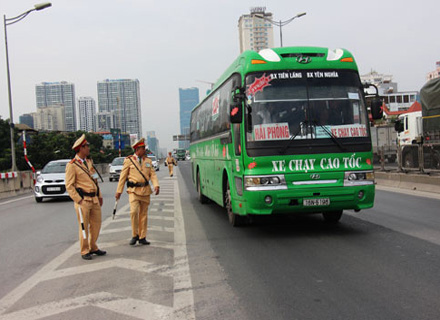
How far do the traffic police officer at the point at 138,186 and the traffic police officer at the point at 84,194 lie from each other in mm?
683

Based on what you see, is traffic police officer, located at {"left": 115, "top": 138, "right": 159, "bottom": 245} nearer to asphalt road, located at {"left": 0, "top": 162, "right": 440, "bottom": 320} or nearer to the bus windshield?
asphalt road, located at {"left": 0, "top": 162, "right": 440, "bottom": 320}

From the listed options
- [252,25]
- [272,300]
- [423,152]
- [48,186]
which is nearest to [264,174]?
[272,300]

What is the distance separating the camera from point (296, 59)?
8.14 metres

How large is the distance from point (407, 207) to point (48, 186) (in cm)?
1231

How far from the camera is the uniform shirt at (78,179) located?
269 inches

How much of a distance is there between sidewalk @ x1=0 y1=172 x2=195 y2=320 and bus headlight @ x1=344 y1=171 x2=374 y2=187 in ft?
9.72

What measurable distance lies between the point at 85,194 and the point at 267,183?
9.50 ft

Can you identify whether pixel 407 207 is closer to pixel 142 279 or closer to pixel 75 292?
pixel 142 279

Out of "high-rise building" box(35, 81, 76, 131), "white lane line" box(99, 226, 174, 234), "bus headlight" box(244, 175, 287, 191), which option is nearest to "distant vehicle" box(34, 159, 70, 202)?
"white lane line" box(99, 226, 174, 234)

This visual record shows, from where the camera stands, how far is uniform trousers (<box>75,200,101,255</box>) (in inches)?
272

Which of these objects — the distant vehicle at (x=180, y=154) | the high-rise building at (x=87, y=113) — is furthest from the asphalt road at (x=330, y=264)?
the high-rise building at (x=87, y=113)

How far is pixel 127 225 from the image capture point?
10.4 meters

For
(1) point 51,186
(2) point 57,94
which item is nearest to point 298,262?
(1) point 51,186

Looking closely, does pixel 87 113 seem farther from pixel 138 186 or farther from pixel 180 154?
pixel 138 186
